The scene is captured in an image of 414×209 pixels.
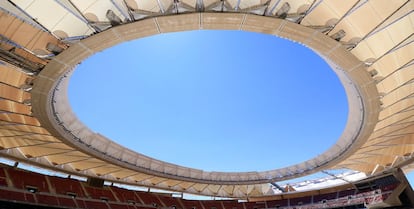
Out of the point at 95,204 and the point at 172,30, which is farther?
the point at 95,204

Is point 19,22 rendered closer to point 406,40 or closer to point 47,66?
point 47,66

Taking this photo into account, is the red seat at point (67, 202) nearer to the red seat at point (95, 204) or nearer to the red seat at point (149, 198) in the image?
the red seat at point (95, 204)

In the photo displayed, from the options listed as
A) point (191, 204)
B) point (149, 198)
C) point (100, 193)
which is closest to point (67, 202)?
point (100, 193)

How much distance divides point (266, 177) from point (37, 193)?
27575mm

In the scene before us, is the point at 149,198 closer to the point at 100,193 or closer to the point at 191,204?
the point at 191,204

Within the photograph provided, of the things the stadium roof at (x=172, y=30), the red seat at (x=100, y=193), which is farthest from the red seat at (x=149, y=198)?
the stadium roof at (x=172, y=30)

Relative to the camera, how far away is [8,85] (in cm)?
1736

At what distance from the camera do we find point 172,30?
14.5 metres

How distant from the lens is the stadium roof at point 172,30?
1318cm

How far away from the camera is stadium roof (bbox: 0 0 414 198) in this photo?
13180 mm

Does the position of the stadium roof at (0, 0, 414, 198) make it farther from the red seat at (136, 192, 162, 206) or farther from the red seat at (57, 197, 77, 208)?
the red seat at (136, 192, 162, 206)

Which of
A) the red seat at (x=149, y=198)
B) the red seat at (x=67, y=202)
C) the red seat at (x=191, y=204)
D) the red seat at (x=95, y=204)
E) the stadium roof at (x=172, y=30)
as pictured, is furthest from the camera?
the red seat at (x=191, y=204)

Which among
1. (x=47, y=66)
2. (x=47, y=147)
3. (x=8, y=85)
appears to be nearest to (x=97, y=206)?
(x=47, y=147)

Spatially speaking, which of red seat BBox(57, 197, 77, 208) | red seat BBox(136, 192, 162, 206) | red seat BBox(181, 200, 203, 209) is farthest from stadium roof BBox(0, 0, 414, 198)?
red seat BBox(181, 200, 203, 209)
